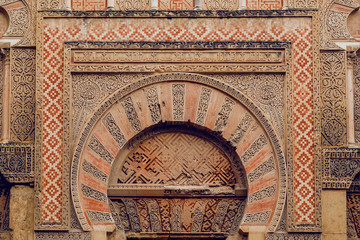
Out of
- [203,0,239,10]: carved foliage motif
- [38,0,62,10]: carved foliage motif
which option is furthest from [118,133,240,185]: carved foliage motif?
[38,0,62,10]: carved foliage motif

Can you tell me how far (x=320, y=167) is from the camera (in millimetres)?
10352

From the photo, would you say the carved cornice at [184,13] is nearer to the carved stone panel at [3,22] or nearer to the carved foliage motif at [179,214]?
the carved stone panel at [3,22]

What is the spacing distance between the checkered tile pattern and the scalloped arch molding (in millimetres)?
285

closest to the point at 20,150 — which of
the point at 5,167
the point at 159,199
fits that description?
the point at 5,167

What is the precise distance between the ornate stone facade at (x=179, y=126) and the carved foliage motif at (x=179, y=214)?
1 centimetres

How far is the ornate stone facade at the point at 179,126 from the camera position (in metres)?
10.3

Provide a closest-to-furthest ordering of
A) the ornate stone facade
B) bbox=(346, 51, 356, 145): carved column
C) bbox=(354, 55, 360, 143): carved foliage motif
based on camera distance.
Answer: the ornate stone facade → bbox=(346, 51, 356, 145): carved column → bbox=(354, 55, 360, 143): carved foliage motif

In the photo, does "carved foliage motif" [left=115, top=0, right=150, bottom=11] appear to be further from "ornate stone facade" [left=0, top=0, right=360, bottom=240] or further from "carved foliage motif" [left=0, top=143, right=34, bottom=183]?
"carved foliage motif" [left=0, top=143, right=34, bottom=183]

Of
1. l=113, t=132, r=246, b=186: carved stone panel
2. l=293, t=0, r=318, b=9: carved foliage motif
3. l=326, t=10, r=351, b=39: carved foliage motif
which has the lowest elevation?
l=113, t=132, r=246, b=186: carved stone panel

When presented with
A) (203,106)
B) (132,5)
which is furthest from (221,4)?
(203,106)

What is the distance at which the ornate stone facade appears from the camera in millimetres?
10281

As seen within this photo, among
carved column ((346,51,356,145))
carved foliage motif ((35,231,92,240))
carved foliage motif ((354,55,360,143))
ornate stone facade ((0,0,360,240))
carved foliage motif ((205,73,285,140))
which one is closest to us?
carved foliage motif ((35,231,92,240))

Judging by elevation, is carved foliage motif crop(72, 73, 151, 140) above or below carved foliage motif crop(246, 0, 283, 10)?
below

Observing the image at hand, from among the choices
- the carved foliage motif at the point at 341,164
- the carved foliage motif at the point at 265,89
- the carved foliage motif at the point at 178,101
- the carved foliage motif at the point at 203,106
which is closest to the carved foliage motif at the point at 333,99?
the carved foliage motif at the point at 341,164
